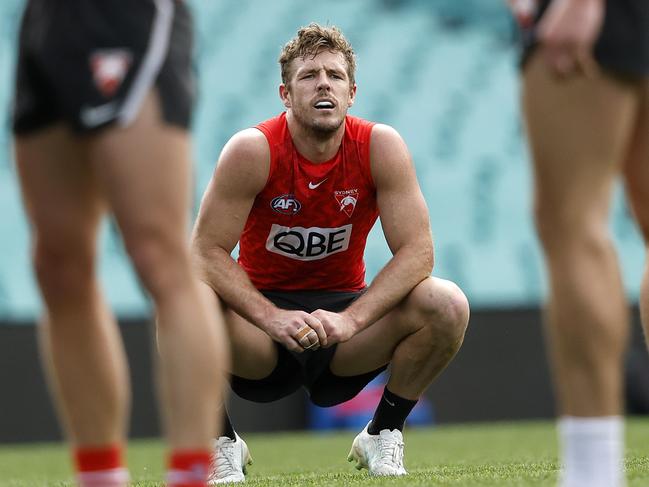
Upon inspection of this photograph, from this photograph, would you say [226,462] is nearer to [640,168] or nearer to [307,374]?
[307,374]

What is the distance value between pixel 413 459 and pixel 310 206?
4.99ft

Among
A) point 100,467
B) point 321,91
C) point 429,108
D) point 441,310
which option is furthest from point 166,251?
point 429,108

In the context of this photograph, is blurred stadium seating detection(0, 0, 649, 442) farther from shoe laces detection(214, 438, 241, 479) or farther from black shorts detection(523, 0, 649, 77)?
black shorts detection(523, 0, 649, 77)

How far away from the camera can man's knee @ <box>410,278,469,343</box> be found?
377cm

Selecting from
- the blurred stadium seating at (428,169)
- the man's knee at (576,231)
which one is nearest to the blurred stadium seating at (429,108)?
the blurred stadium seating at (428,169)

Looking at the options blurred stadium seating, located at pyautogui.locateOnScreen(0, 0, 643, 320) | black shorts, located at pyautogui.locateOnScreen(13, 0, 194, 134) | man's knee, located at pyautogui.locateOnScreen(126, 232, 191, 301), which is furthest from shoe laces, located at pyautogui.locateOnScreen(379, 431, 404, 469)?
blurred stadium seating, located at pyautogui.locateOnScreen(0, 0, 643, 320)

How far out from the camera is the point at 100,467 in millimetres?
2369

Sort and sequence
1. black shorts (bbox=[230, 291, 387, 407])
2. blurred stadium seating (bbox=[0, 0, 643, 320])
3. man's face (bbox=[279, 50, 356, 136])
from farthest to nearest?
blurred stadium seating (bbox=[0, 0, 643, 320])
black shorts (bbox=[230, 291, 387, 407])
man's face (bbox=[279, 50, 356, 136])

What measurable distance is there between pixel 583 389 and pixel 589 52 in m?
0.63

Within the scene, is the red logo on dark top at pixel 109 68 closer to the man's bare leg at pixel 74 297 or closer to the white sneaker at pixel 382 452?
the man's bare leg at pixel 74 297

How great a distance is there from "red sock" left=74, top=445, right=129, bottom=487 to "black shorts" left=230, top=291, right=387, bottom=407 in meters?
1.67

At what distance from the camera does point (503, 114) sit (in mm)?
10211

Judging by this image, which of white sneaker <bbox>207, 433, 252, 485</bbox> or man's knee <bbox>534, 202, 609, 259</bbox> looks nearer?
man's knee <bbox>534, 202, 609, 259</bbox>

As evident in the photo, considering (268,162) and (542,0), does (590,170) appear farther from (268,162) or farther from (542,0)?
(268,162)
